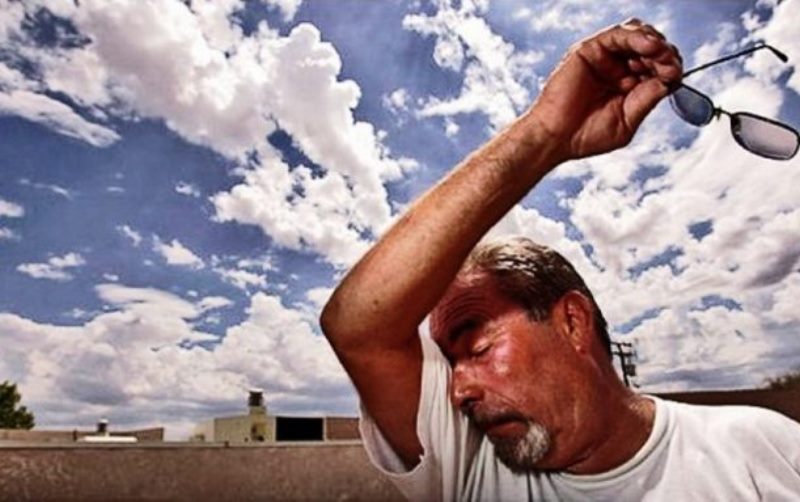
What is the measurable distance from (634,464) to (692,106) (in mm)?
1049

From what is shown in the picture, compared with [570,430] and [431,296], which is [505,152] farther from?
[570,430]

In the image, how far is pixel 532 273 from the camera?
196 centimetres

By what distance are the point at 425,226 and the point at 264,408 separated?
15.0 meters

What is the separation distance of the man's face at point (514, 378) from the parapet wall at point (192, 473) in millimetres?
3264

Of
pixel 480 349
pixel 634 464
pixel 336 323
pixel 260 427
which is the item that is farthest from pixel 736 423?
pixel 260 427

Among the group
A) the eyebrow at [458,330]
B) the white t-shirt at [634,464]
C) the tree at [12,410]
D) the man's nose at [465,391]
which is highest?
the tree at [12,410]

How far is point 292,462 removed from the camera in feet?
16.8

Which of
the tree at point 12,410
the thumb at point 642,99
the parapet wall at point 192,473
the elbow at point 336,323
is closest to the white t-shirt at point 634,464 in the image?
the elbow at point 336,323

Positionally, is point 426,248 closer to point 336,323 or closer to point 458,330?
point 336,323

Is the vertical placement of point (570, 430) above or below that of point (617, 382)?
below

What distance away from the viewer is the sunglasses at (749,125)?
2.08 m

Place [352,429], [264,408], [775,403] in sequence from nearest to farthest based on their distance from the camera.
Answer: [775,403] → [264,408] → [352,429]

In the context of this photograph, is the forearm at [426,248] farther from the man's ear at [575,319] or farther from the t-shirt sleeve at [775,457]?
the t-shirt sleeve at [775,457]

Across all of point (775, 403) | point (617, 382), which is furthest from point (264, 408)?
point (617, 382)
